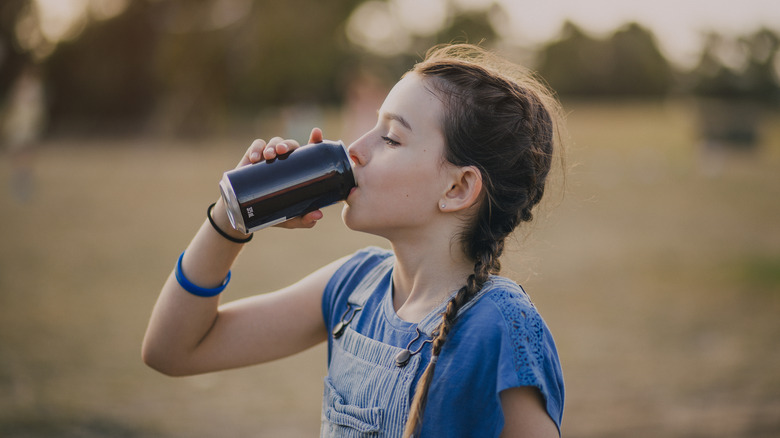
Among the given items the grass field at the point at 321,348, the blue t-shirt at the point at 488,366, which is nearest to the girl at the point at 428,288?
the blue t-shirt at the point at 488,366

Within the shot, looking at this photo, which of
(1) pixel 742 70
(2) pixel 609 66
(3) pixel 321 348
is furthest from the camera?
(2) pixel 609 66

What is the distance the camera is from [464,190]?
1761mm

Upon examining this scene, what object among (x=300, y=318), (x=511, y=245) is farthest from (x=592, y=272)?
(x=300, y=318)

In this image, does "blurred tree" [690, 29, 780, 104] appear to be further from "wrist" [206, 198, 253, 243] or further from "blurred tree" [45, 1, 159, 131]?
"wrist" [206, 198, 253, 243]

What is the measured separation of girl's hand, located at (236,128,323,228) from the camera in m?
1.71

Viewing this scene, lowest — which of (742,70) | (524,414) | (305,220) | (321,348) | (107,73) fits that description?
(321,348)

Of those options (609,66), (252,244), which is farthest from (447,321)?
(609,66)

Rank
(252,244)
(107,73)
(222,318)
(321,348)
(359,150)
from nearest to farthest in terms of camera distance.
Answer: (359,150)
(222,318)
(321,348)
(252,244)
(107,73)

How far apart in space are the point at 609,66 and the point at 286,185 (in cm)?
5761

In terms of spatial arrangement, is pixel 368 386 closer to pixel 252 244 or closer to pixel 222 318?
pixel 222 318

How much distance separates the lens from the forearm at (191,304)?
179 centimetres

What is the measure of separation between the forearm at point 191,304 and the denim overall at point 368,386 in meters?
0.39

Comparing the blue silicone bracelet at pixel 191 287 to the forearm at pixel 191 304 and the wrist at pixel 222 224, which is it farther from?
the wrist at pixel 222 224

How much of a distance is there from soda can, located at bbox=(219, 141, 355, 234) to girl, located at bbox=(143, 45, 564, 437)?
4 centimetres
